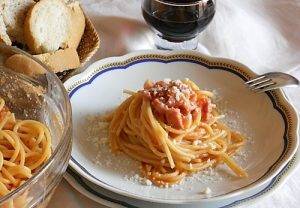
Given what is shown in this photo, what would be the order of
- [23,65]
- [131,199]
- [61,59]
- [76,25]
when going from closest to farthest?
[131,199], [23,65], [61,59], [76,25]

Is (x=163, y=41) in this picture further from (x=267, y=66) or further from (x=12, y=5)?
(x=12, y=5)

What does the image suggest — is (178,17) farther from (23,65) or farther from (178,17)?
(23,65)

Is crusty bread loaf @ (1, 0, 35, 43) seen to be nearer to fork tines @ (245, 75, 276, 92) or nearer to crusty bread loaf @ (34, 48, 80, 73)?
crusty bread loaf @ (34, 48, 80, 73)

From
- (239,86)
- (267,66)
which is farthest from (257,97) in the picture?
(267,66)

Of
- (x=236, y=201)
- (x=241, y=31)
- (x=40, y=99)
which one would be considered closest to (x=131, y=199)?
(x=236, y=201)

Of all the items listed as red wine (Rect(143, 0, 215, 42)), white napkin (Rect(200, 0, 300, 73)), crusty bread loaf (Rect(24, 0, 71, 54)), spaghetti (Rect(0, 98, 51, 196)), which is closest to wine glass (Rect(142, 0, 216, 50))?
red wine (Rect(143, 0, 215, 42))

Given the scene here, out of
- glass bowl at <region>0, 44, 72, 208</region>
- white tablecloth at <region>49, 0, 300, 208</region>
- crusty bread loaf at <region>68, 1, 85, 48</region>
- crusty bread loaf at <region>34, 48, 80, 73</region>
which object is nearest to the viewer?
glass bowl at <region>0, 44, 72, 208</region>

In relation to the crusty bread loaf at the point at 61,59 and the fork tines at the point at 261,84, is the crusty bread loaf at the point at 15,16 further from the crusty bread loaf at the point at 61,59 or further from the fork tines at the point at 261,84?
the fork tines at the point at 261,84
